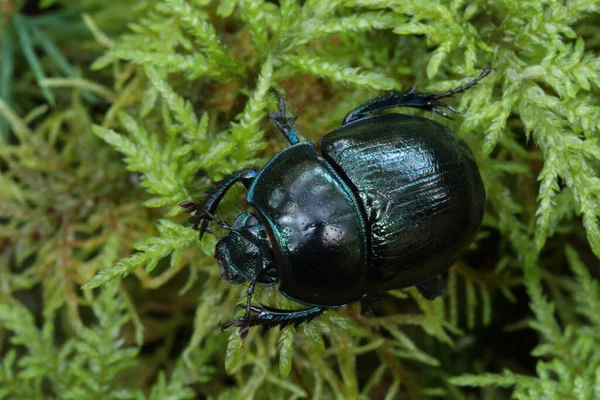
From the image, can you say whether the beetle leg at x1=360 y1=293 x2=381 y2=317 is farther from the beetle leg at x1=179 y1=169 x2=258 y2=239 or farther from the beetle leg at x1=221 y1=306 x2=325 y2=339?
the beetle leg at x1=179 y1=169 x2=258 y2=239

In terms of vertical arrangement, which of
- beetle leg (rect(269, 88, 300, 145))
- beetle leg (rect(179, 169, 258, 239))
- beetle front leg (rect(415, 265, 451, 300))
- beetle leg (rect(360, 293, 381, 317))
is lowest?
beetle front leg (rect(415, 265, 451, 300))

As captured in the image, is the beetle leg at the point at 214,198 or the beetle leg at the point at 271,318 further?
the beetle leg at the point at 214,198

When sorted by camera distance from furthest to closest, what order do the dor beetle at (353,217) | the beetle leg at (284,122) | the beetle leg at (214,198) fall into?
the beetle leg at (284,122) < the beetle leg at (214,198) < the dor beetle at (353,217)

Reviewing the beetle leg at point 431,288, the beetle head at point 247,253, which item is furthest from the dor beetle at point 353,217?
the beetle leg at point 431,288

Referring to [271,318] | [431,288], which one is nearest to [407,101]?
[431,288]

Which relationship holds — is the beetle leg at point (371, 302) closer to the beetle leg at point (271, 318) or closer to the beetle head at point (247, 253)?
the beetle leg at point (271, 318)

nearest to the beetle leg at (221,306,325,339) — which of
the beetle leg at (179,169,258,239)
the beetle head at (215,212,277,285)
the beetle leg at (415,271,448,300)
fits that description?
the beetle head at (215,212,277,285)

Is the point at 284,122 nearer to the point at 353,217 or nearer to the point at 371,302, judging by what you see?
the point at 353,217

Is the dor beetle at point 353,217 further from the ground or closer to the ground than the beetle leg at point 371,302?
further from the ground
